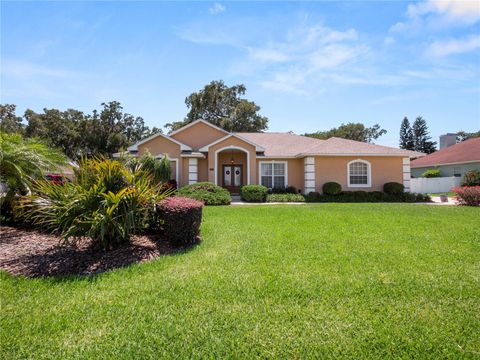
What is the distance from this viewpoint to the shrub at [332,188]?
19.8 meters

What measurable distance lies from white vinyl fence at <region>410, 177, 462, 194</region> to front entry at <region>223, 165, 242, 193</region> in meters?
17.9

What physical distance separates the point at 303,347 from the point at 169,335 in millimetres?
1446

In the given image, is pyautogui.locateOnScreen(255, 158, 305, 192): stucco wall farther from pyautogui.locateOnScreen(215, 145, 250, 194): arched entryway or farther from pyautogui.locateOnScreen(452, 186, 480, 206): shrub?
pyautogui.locateOnScreen(452, 186, 480, 206): shrub

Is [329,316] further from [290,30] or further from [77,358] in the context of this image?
[290,30]

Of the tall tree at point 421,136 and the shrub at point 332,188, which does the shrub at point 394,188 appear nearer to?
the shrub at point 332,188

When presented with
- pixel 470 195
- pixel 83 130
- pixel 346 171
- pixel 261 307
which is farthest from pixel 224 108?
pixel 261 307

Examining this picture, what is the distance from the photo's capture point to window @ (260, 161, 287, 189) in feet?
71.9

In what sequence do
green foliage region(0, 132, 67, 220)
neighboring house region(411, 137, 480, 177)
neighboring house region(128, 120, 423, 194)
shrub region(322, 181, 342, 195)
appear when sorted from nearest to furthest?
green foliage region(0, 132, 67, 220) < shrub region(322, 181, 342, 195) < neighboring house region(128, 120, 423, 194) < neighboring house region(411, 137, 480, 177)

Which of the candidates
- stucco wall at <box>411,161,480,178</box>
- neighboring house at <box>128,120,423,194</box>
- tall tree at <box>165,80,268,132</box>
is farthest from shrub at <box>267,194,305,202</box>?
tall tree at <box>165,80,268,132</box>

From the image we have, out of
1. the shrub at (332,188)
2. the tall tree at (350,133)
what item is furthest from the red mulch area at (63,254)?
the tall tree at (350,133)

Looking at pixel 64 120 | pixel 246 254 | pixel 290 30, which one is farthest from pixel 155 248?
pixel 64 120

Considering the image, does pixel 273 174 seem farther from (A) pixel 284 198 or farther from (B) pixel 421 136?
(B) pixel 421 136

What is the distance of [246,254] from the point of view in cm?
624

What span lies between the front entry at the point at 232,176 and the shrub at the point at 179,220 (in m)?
15.7
